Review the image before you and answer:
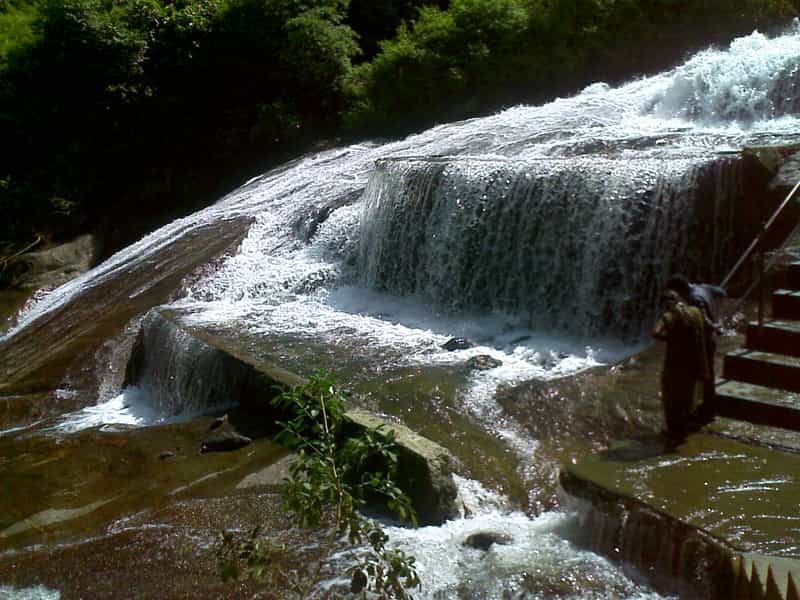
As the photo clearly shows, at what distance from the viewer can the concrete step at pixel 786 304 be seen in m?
6.97

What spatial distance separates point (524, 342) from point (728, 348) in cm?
238

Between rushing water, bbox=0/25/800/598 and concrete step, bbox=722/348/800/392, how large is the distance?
1.00 m

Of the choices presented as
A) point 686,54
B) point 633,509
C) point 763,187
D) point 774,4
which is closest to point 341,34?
point 686,54

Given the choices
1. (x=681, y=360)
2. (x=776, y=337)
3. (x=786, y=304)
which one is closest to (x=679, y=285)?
(x=681, y=360)

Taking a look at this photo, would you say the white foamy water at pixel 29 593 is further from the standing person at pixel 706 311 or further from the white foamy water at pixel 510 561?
the standing person at pixel 706 311

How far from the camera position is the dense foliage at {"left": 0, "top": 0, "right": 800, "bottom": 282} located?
1709 centimetres

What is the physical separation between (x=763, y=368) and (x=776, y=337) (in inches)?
15.4

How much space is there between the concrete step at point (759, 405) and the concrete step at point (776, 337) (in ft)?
1.52

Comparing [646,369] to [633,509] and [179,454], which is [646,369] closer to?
[633,509]

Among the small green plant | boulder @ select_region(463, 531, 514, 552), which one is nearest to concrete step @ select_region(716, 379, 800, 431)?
boulder @ select_region(463, 531, 514, 552)

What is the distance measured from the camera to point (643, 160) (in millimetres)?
9648

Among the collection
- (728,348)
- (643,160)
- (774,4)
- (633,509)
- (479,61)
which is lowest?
(633,509)

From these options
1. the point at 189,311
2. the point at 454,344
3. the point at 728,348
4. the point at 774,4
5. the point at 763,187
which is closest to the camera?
the point at 728,348

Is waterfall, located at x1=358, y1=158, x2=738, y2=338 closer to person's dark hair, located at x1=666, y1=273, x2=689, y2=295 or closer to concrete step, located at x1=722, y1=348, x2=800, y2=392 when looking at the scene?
concrete step, located at x1=722, y1=348, x2=800, y2=392
